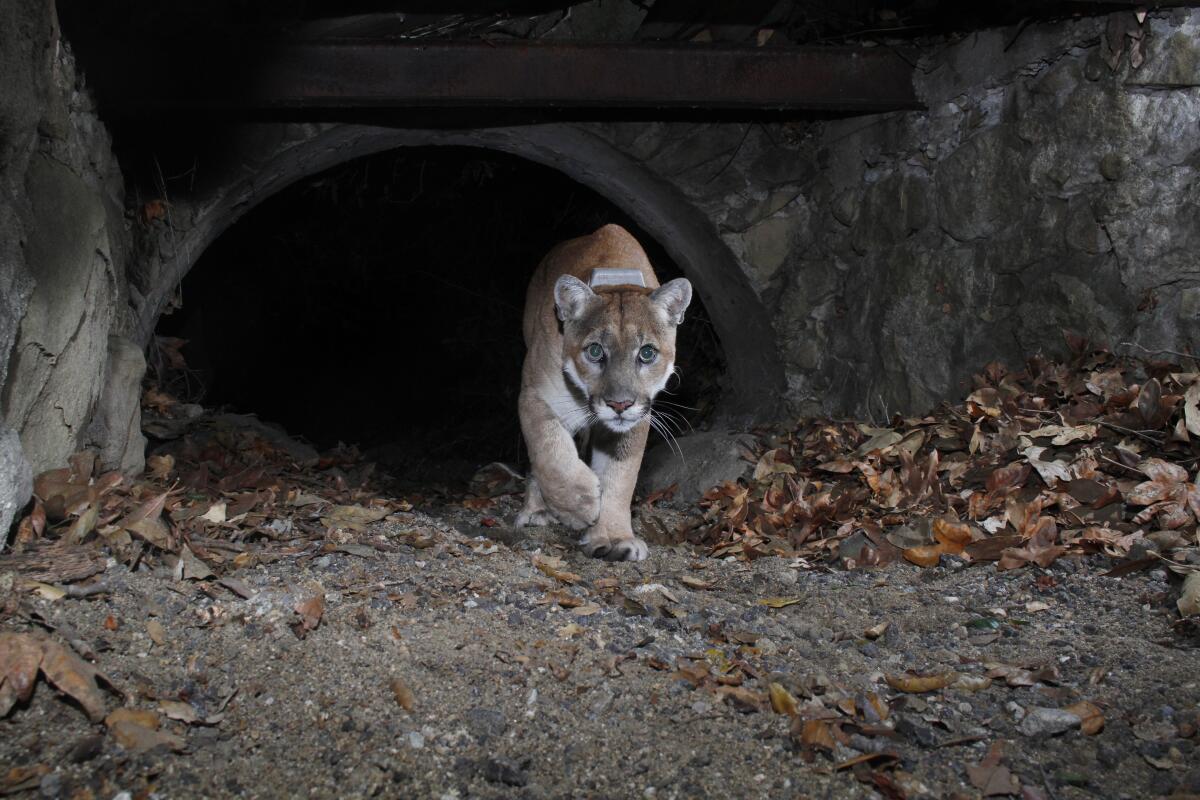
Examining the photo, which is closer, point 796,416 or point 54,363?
point 54,363

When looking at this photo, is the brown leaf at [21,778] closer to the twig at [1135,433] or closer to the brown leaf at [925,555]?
the brown leaf at [925,555]

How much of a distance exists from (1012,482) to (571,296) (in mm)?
2174

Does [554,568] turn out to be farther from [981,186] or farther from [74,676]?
[981,186]

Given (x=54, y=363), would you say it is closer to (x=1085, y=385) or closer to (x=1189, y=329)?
(x=1085, y=385)

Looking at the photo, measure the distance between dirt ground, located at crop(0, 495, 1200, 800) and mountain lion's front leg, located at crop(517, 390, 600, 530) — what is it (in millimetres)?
1087

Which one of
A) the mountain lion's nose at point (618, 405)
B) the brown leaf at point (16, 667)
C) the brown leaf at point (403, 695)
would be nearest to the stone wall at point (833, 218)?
the brown leaf at point (16, 667)

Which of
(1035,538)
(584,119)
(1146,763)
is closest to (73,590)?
(1146,763)

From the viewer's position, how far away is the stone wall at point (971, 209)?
4.34m

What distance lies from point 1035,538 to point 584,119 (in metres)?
3.73

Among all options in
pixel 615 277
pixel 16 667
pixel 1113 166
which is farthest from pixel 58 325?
pixel 1113 166

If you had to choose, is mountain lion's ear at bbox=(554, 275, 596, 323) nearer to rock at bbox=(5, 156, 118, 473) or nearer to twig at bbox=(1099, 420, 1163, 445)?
rock at bbox=(5, 156, 118, 473)

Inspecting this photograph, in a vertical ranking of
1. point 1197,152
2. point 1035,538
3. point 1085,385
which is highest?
point 1197,152

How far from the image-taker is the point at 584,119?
6.16 m

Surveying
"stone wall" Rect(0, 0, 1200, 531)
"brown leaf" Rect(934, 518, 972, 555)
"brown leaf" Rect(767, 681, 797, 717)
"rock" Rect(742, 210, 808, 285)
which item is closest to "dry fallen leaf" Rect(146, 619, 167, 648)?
"stone wall" Rect(0, 0, 1200, 531)
